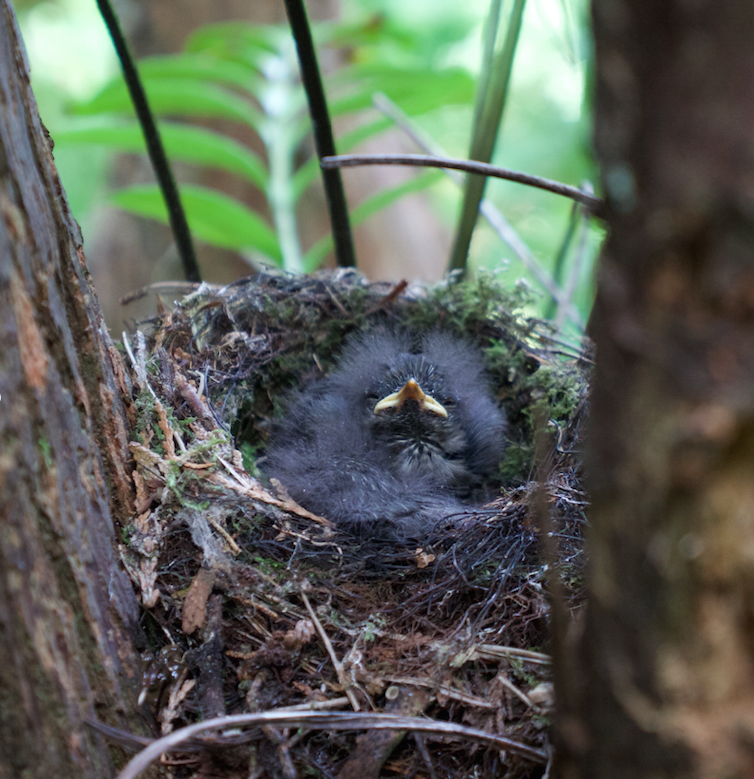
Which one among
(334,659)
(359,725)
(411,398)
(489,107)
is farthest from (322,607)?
(489,107)

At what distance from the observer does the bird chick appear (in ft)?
5.84

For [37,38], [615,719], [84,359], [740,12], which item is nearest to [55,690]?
[84,359]

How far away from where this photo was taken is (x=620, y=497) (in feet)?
1.73

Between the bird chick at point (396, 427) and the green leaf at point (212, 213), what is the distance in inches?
24.7

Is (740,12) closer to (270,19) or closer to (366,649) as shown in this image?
(366,649)

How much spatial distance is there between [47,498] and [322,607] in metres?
0.56

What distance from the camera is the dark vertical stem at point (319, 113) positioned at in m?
1.35

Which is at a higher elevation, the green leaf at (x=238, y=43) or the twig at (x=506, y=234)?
the green leaf at (x=238, y=43)

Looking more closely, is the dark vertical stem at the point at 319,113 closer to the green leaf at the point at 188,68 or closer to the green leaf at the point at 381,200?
the green leaf at the point at 381,200

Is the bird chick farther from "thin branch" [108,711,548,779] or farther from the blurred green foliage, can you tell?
"thin branch" [108,711,548,779]

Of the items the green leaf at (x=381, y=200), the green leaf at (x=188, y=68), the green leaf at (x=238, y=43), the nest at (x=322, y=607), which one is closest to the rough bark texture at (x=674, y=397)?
the nest at (x=322, y=607)

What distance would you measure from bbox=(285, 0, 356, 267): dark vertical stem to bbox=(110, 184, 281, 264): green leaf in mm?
753

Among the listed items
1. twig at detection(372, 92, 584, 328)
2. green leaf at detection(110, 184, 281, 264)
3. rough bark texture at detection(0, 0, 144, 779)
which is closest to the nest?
rough bark texture at detection(0, 0, 144, 779)

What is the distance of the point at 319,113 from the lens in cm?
146
